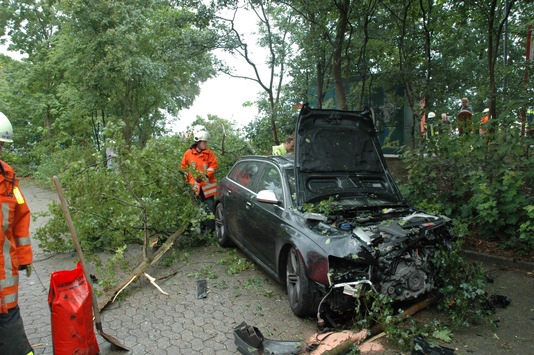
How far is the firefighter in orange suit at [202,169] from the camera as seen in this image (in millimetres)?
7044

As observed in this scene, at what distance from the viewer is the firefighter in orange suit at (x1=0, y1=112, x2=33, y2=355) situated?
2.79m

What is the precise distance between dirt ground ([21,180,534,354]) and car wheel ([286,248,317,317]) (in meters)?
0.17

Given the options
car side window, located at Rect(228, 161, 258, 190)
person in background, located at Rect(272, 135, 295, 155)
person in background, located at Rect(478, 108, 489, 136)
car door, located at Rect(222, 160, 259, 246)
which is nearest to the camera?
car door, located at Rect(222, 160, 259, 246)

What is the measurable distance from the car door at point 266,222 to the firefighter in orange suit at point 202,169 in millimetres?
1662

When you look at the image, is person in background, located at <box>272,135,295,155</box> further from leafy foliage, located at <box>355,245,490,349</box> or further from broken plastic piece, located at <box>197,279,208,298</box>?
leafy foliage, located at <box>355,245,490,349</box>

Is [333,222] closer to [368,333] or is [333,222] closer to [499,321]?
[368,333]

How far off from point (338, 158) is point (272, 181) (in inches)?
36.6

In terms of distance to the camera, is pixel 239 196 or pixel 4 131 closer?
pixel 4 131

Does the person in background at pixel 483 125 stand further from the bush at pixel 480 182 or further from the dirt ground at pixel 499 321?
the dirt ground at pixel 499 321

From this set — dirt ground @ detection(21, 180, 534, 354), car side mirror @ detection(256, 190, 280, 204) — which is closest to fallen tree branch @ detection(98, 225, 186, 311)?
dirt ground @ detection(21, 180, 534, 354)

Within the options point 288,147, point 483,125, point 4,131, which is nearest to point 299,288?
point 4,131

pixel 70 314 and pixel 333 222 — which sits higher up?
pixel 333 222

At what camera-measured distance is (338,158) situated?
514cm

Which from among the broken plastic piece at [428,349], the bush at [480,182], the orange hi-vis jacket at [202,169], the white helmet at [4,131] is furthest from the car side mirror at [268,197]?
the bush at [480,182]
